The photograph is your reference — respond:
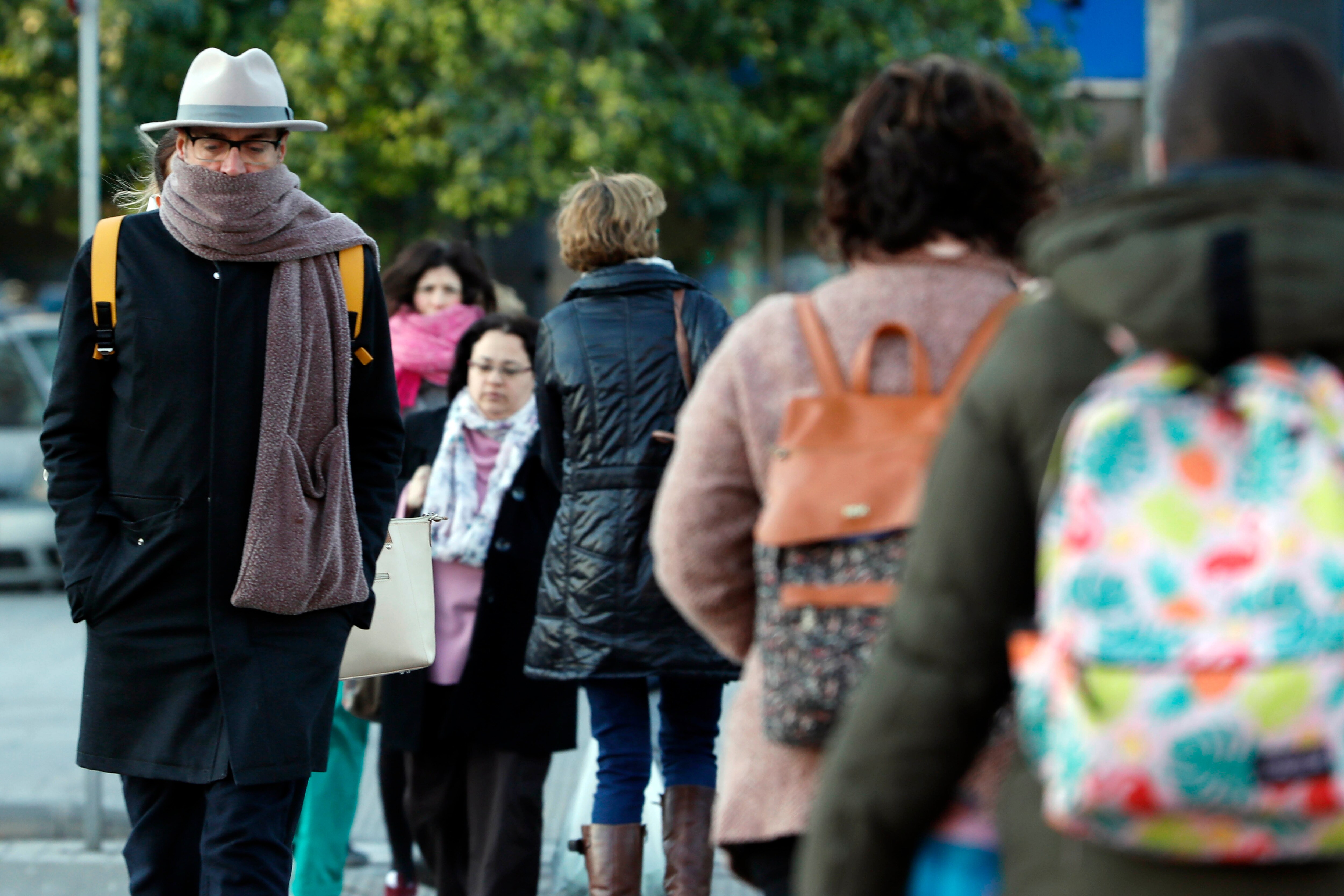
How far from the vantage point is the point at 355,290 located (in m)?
3.61

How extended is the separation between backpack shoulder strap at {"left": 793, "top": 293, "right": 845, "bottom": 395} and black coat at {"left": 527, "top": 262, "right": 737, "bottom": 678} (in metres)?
2.07

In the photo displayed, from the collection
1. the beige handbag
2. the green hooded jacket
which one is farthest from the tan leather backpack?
the beige handbag

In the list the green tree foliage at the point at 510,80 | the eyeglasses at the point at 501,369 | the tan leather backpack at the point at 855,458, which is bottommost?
the tan leather backpack at the point at 855,458

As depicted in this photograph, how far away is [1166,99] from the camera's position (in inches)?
68.2

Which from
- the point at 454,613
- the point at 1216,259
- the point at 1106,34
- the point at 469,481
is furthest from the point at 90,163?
the point at 1106,34

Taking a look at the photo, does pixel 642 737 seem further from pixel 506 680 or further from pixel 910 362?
pixel 910 362

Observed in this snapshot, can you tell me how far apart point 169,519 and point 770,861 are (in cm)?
156

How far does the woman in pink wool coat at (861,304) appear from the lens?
224 cm

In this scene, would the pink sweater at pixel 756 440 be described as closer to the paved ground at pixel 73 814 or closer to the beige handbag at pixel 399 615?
the beige handbag at pixel 399 615

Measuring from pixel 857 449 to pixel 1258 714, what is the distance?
710mm

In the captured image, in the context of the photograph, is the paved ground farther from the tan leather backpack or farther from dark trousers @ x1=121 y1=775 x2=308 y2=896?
the tan leather backpack

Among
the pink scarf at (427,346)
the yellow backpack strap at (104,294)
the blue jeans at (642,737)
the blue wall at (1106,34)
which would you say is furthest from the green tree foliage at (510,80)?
the yellow backpack strap at (104,294)

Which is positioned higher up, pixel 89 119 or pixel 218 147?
pixel 89 119

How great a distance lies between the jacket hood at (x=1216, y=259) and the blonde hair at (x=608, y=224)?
117 inches
